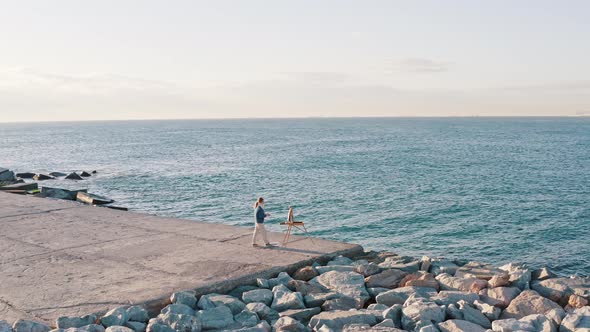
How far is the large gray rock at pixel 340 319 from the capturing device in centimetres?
717

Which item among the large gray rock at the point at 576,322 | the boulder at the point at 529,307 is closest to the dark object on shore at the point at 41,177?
the boulder at the point at 529,307

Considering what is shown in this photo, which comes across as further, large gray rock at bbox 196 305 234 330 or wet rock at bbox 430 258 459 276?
wet rock at bbox 430 258 459 276

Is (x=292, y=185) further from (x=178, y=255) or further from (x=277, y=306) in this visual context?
(x=277, y=306)

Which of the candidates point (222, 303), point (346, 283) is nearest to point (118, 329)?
point (222, 303)

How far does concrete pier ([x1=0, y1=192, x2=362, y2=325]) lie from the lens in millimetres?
7965

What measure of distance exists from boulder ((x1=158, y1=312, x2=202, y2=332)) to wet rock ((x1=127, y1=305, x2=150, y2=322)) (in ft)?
1.07

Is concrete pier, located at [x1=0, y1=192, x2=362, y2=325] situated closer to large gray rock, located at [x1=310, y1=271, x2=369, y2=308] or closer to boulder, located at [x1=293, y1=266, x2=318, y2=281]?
boulder, located at [x1=293, y1=266, x2=318, y2=281]

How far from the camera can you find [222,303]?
778 cm

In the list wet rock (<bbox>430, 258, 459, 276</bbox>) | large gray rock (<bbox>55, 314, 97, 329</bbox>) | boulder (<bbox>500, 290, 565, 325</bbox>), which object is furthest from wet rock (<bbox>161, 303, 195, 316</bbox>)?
wet rock (<bbox>430, 258, 459, 276</bbox>)

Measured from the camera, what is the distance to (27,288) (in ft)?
27.9

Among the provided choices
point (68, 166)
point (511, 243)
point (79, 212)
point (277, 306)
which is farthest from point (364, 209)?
point (68, 166)

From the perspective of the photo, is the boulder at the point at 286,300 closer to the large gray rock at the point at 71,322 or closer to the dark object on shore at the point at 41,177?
the large gray rock at the point at 71,322

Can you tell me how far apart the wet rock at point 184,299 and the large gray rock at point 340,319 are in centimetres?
164

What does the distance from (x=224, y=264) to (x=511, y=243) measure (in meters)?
15.1
